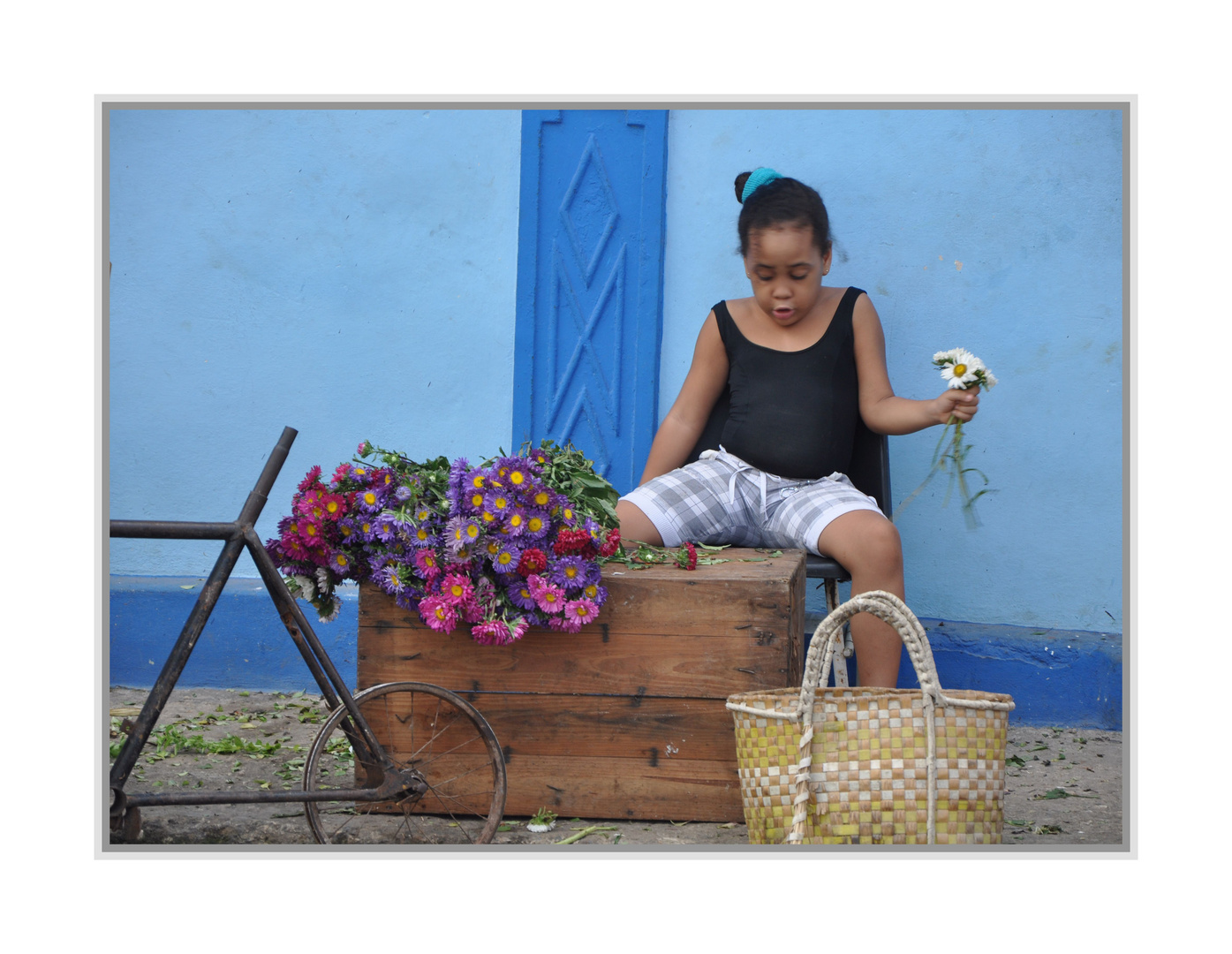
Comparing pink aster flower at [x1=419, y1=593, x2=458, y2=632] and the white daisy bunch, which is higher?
the white daisy bunch

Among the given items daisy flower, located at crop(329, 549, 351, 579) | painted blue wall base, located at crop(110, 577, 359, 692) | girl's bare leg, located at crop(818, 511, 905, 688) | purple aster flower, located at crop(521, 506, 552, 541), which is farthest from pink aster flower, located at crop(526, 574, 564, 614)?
painted blue wall base, located at crop(110, 577, 359, 692)

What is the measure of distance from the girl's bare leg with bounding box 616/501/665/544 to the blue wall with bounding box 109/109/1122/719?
0.87 metres

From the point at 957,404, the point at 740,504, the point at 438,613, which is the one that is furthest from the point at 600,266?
the point at 438,613

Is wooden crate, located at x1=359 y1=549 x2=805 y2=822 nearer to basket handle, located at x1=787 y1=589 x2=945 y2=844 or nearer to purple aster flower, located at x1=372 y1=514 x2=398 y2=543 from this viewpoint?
purple aster flower, located at x1=372 y1=514 x2=398 y2=543

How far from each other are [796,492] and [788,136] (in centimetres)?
140

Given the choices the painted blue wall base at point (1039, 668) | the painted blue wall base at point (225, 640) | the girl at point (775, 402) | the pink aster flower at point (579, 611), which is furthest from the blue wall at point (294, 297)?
the painted blue wall base at point (1039, 668)

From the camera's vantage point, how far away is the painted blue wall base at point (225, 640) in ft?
12.5

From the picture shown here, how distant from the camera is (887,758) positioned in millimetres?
1973

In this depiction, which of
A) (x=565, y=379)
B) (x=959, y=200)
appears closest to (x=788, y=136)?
(x=959, y=200)

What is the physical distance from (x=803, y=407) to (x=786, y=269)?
429 mm

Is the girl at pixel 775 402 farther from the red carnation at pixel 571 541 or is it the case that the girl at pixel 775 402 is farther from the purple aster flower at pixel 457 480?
the purple aster flower at pixel 457 480

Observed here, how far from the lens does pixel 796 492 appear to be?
9.96 feet

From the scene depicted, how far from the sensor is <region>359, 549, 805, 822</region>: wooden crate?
2348 mm

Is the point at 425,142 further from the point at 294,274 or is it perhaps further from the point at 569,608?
the point at 569,608
